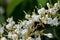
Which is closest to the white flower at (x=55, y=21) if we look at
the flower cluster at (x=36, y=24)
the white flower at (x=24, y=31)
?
the flower cluster at (x=36, y=24)

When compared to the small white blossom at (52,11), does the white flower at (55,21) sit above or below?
below

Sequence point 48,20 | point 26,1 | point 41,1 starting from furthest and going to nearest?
1. point 26,1
2. point 41,1
3. point 48,20

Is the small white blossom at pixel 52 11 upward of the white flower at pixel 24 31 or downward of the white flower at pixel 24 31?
upward

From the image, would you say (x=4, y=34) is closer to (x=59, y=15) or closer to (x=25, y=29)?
(x=25, y=29)

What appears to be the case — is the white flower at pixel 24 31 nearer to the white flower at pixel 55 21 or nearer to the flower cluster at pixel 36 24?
the flower cluster at pixel 36 24

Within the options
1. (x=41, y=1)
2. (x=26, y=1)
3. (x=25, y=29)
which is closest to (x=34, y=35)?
(x=25, y=29)

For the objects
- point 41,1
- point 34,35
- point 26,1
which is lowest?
point 34,35

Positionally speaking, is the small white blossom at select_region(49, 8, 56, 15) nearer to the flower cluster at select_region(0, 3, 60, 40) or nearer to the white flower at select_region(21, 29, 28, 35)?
the flower cluster at select_region(0, 3, 60, 40)

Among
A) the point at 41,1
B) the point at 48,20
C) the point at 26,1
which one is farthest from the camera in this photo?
the point at 26,1

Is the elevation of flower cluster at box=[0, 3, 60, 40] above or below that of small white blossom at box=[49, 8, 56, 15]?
below

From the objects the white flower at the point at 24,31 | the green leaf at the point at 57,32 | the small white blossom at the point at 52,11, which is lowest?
the white flower at the point at 24,31

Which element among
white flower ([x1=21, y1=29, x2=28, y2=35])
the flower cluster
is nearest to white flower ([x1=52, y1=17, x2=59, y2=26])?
the flower cluster
